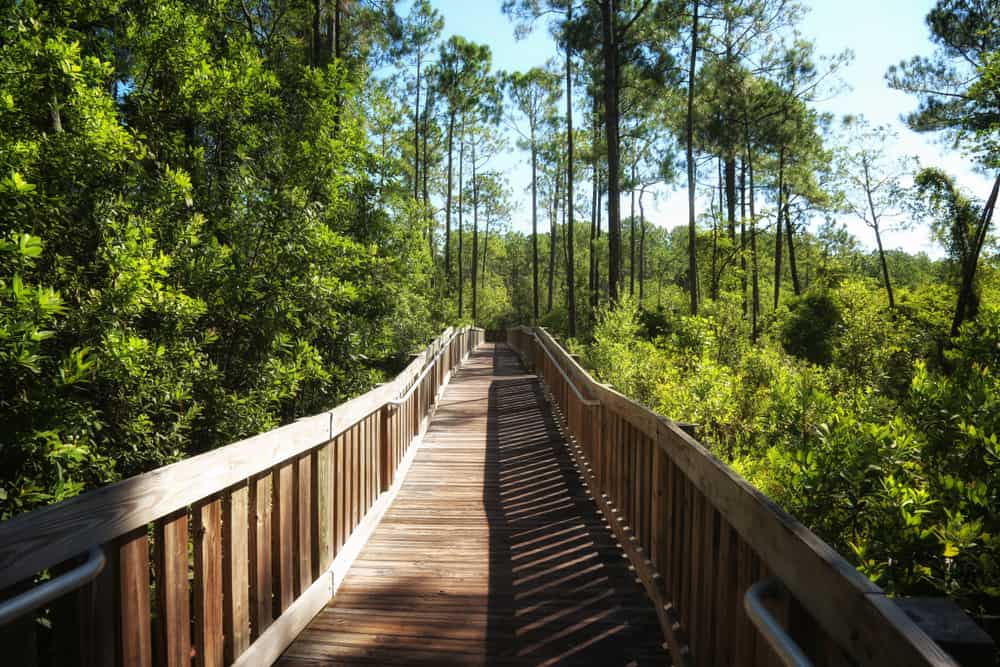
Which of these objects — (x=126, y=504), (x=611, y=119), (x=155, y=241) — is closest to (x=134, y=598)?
(x=126, y=504)

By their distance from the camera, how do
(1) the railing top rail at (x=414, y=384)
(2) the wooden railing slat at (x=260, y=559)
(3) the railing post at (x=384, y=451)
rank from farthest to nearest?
(1) the railing top rail at (x=414, y=384), (3) the railing post at (x=384, y=451), (2) the wooden railing slat at (x=260, y=559)

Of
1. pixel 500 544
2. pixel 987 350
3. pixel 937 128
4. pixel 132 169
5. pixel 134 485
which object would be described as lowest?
pixel 500 544

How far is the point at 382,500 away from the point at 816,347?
1833cm

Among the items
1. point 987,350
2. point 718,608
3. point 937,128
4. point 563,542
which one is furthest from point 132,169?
point 937,128

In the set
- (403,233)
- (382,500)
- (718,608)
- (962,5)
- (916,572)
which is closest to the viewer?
(718,608)

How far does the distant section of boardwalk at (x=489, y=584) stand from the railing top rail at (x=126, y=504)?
1.03 metres

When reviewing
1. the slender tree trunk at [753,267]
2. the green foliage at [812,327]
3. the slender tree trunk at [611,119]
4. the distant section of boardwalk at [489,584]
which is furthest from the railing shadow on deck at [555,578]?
the green foliage at [812,327]

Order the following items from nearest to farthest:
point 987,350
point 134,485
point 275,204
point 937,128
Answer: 1. point 134,485
2. point 987,350
3. point 275,204
4. point 937,128

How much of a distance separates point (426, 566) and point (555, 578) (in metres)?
0.86

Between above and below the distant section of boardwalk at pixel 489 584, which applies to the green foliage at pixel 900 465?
above

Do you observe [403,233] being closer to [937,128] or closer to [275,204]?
[275,204]

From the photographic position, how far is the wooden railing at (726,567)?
122 cm

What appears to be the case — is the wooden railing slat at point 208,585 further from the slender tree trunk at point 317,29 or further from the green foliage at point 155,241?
the slender tree trunk at point 317,29

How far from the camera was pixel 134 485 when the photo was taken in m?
1.74
